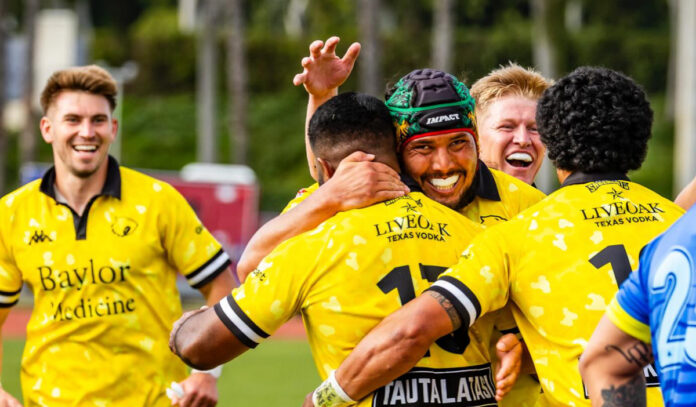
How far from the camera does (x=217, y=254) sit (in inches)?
227

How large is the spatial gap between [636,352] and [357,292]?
3.56 feet

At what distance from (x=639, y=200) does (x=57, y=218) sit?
3.12 m

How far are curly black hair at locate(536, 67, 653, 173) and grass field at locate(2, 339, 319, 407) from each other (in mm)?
9584

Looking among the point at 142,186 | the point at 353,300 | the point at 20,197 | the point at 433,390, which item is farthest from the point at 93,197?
the point at 433,390

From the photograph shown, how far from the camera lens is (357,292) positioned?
12.1 feet

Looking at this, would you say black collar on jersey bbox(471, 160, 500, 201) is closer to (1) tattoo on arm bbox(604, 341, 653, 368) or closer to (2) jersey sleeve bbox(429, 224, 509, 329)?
(2) jersey sleeve bbox(429, 224, 509, 329)

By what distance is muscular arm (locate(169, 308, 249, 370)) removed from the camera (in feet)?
12.1

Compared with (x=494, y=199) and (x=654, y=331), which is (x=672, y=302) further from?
(x=494, y=199)

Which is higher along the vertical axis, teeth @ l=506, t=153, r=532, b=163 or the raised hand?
the raised hand

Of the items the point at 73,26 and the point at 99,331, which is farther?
the point at 73,26

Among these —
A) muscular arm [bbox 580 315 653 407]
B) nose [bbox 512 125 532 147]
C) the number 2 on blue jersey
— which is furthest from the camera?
nose [bbox 512 125 532 147]

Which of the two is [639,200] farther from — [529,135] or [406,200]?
[529,135]

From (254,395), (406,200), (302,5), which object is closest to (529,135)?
(406,200)

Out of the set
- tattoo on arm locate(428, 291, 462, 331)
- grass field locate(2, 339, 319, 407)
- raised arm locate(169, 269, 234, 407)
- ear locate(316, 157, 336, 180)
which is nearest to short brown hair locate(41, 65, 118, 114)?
raised arm locate(169, 269, 234, 407)
